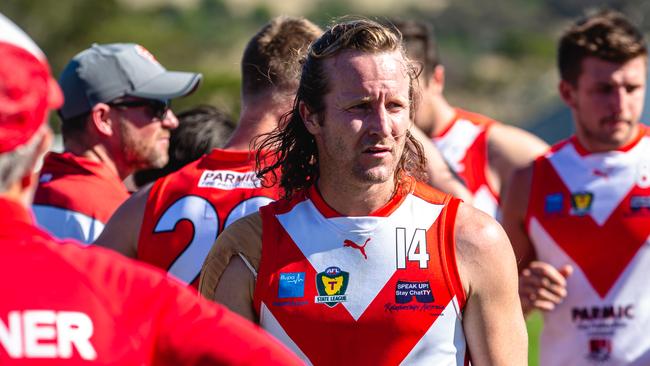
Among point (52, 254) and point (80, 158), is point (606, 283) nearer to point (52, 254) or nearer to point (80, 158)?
point (80, 158)

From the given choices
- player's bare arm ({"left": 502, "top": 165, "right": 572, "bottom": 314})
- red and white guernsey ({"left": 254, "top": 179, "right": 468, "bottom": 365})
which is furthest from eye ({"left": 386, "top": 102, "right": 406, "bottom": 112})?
player's bare arm ({"left": 502, "top": 165, "right": 572, "bottom": 314})

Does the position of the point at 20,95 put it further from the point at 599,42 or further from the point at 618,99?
the point at 599,42

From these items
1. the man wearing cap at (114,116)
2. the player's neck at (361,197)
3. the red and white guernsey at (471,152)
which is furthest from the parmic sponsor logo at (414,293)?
the red and white guernsey at (471,152)

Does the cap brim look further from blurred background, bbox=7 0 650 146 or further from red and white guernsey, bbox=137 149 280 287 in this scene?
blurred background, bbox=7 0 650 146

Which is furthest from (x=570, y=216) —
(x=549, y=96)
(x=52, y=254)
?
→ (x=549, y=96)

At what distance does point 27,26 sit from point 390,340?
41.6 metres

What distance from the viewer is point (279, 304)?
146 inches

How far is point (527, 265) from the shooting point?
5953 mm

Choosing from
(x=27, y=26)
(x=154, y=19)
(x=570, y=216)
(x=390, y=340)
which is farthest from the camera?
(x=154, y=19)

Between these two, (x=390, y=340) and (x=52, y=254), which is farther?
(x=390, y=340)

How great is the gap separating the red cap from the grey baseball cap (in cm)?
335

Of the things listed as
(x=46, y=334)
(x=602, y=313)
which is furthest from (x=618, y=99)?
(x=46, y=334)

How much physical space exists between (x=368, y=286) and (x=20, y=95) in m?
1.74

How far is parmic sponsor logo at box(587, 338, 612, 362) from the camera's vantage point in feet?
18.4
